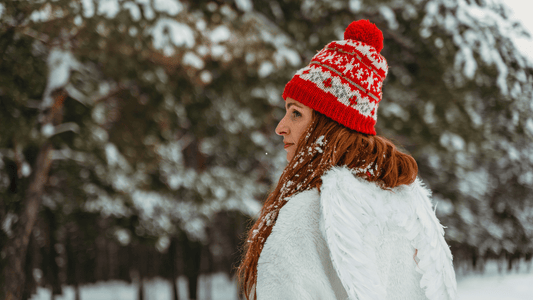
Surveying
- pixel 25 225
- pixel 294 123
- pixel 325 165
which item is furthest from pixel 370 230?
pixel 25 225

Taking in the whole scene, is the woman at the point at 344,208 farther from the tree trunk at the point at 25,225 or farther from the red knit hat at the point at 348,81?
the tree trunk at the point at 25,225

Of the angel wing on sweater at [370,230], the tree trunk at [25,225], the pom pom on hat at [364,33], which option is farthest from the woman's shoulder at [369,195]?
the tree trunk at [25,225]

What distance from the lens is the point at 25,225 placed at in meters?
5.57

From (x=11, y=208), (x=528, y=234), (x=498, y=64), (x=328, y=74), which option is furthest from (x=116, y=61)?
(x=528, y=234)

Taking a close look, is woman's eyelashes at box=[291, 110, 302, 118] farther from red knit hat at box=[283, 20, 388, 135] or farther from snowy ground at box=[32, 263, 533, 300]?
snowy ground at box=[32, 263, 533, 300]

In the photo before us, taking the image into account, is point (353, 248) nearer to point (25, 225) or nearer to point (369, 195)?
point (369, 195)

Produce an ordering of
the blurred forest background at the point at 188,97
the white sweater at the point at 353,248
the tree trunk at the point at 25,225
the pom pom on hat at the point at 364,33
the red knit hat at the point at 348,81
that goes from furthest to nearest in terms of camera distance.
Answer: the tree trunk at the point at 25,225 → the blurred forest background at the point at 188,97 → the pom pom on hat at the point at 364,33 → the red knit hat at the point at 348,81 → the white sweater at the point at 353,248

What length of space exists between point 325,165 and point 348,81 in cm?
35

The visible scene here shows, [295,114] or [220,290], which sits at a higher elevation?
[295,114]

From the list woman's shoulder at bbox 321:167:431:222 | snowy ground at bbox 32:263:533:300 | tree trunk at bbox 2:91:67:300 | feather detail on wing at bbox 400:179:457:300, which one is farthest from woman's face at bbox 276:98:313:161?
snowy ground at bbox 32:263:533:300

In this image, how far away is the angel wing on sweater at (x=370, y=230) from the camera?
118 centimetres

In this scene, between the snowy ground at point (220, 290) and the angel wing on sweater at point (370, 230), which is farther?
the snowy ground at point (220, 290)

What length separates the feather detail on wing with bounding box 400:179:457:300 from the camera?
1419mm

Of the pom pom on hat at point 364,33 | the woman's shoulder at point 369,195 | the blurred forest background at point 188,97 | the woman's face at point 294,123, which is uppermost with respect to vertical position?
the blurred forest background at point 188,97
